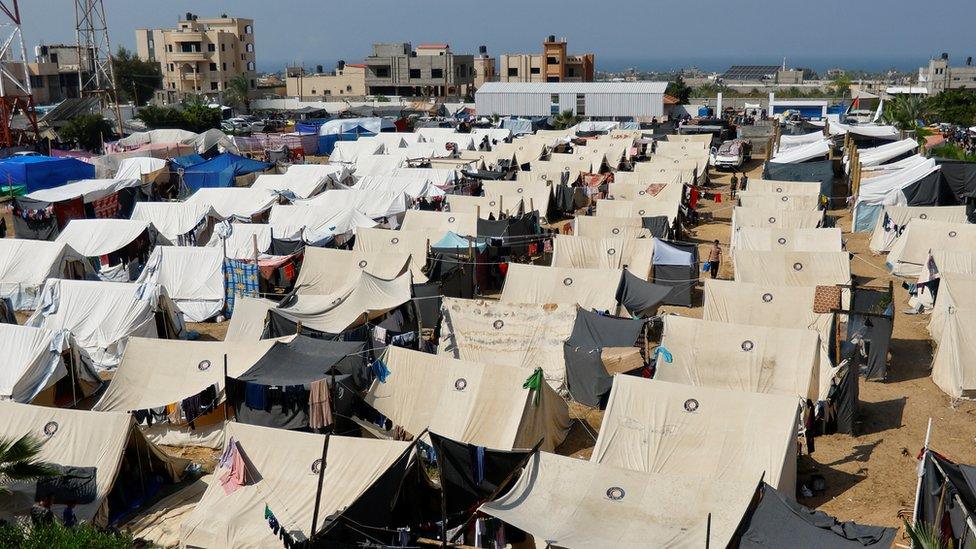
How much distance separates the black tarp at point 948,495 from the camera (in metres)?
9.69

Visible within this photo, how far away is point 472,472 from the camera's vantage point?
11.4 meters

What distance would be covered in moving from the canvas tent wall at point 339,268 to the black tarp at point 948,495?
39.2ft

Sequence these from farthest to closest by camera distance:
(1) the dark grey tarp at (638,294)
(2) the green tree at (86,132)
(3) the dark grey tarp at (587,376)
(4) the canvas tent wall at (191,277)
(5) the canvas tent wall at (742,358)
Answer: (2) the green tree at (86,132) < (4) the canvas tent wall at (191,277) < (1) the dark grey tarp at (638,294) < (3) the dark grey tarp at (587,376) < (5) the canvas tent wall at (742,358)

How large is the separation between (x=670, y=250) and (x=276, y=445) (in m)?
11.8

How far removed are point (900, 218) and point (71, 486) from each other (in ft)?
68.7

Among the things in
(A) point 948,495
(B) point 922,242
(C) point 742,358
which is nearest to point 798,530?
(A) point 948,495

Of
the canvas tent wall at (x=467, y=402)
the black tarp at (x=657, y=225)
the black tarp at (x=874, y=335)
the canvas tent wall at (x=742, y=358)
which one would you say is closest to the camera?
the canvas tent wall at (x=467, y=402)

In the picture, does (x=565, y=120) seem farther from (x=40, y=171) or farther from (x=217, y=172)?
(x=40, y=171)

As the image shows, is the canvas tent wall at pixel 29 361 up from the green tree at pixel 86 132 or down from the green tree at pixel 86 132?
down

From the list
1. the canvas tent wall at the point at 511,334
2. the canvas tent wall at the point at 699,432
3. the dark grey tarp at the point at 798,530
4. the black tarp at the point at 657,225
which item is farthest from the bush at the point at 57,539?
the black tarp at the point at 657,225

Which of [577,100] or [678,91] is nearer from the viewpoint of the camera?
[577,100]

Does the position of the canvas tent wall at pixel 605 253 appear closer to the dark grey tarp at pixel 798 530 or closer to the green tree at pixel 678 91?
the dark grey tarp at pixel 798 530

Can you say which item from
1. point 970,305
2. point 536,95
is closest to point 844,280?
point 970,305

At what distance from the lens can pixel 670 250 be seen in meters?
20.7
